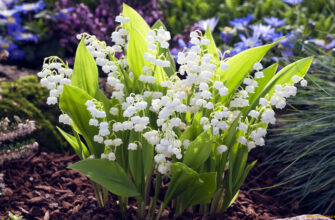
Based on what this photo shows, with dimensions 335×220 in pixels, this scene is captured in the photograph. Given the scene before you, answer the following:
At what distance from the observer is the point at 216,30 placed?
451 centimetres

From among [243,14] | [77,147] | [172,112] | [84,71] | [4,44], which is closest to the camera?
[172,112]

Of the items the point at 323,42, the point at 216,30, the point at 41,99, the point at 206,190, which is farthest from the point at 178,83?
the point at 216,30

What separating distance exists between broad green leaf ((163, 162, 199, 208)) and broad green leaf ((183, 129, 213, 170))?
0.14 ft

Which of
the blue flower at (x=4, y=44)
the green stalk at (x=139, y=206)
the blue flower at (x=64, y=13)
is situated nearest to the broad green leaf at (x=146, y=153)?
the green stalk at (x=139, y=206)

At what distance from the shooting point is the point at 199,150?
1.77m

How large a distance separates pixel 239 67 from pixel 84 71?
0.73m

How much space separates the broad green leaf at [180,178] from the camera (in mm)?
1775

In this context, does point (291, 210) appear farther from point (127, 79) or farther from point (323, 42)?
point (323, 42)

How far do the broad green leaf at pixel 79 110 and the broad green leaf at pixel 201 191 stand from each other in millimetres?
467

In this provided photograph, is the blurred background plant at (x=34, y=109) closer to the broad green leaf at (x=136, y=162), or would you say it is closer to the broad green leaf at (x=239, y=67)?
the broad green leaf at (x=136, y=162)

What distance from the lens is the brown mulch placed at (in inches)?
86.6

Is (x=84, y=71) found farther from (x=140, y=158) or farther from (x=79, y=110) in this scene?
(x=140, y=158)

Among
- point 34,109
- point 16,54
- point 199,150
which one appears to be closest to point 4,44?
point 16,54

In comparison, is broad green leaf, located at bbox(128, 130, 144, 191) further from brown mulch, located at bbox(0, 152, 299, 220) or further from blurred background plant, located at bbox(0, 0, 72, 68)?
blurred background plant, located at bbox(0, 0, 72, 68)
